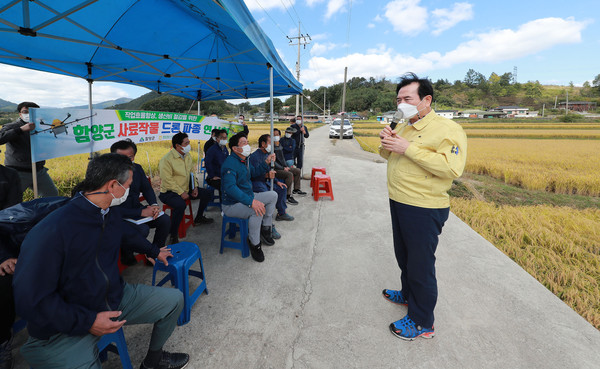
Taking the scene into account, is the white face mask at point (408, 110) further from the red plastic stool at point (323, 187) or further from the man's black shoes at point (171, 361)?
the red plastic stool at point (323, 187)

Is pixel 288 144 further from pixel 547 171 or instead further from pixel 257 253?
pixel 547 171

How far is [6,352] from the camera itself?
5.14ft

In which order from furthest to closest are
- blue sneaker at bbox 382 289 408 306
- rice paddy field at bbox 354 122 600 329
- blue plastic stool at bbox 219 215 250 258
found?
blue plastic stool at bbox 219 215 250 258, rice paddy field at bbox 354 122 600 329, blue sneaker at bbox 382 289 408 306

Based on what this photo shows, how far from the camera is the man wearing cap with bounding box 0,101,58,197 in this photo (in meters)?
2.85

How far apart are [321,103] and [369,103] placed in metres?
16.7

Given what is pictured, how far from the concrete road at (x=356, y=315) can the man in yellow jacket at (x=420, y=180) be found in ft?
0.93

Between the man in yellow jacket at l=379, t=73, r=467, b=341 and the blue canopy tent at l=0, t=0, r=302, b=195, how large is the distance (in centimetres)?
173

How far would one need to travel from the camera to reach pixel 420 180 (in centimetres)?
175

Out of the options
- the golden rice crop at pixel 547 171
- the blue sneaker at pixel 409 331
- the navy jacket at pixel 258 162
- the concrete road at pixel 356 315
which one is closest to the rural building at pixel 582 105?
the golden rice crop at pixel 547 171

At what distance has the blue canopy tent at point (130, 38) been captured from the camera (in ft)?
7.97

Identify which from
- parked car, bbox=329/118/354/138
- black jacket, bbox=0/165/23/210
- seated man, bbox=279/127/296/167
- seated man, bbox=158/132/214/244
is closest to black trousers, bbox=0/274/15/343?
black jacket, bbox=0/165/23/210

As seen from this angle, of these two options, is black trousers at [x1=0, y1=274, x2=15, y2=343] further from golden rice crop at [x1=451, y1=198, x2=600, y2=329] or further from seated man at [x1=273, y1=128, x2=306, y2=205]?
golden rice crop at [x1=451, y1=198, x2=600, y2=329]

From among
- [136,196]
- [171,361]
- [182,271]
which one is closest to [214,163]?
[136,196]

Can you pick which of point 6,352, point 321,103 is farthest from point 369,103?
point 6,352
